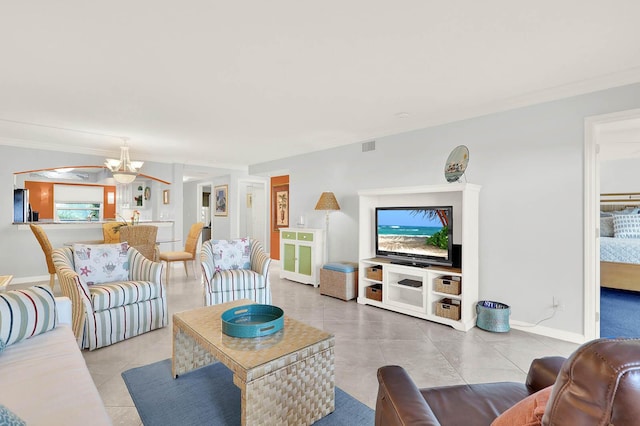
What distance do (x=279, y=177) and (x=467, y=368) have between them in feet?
18.4

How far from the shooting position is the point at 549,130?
2.95 meters

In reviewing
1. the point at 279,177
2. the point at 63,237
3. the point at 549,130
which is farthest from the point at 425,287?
the point at 63,237

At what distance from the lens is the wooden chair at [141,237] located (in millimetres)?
4484

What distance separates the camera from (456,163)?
3.44 meters

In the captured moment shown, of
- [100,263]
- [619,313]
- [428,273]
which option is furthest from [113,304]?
[619,313]

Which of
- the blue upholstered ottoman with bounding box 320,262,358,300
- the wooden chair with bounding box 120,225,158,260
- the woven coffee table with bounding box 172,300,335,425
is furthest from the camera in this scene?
the wooden chair with bounding box 120,225,158,260

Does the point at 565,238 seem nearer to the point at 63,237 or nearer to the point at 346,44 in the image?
the point at 346,44

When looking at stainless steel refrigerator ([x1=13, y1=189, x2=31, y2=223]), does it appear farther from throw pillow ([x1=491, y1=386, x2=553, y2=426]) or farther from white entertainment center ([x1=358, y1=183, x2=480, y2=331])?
throw pillow ([x1=491, y1=386, x2=553, y2=426])

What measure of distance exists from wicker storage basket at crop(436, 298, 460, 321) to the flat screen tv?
413mm

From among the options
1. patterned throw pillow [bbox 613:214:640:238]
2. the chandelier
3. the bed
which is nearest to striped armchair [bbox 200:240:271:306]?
the chandelier

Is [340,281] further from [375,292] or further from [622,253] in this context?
[622,253]

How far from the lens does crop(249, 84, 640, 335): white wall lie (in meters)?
2.81

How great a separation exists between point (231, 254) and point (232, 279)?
1.39ft

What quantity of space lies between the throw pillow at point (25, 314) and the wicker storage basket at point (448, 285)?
3.18 meters
